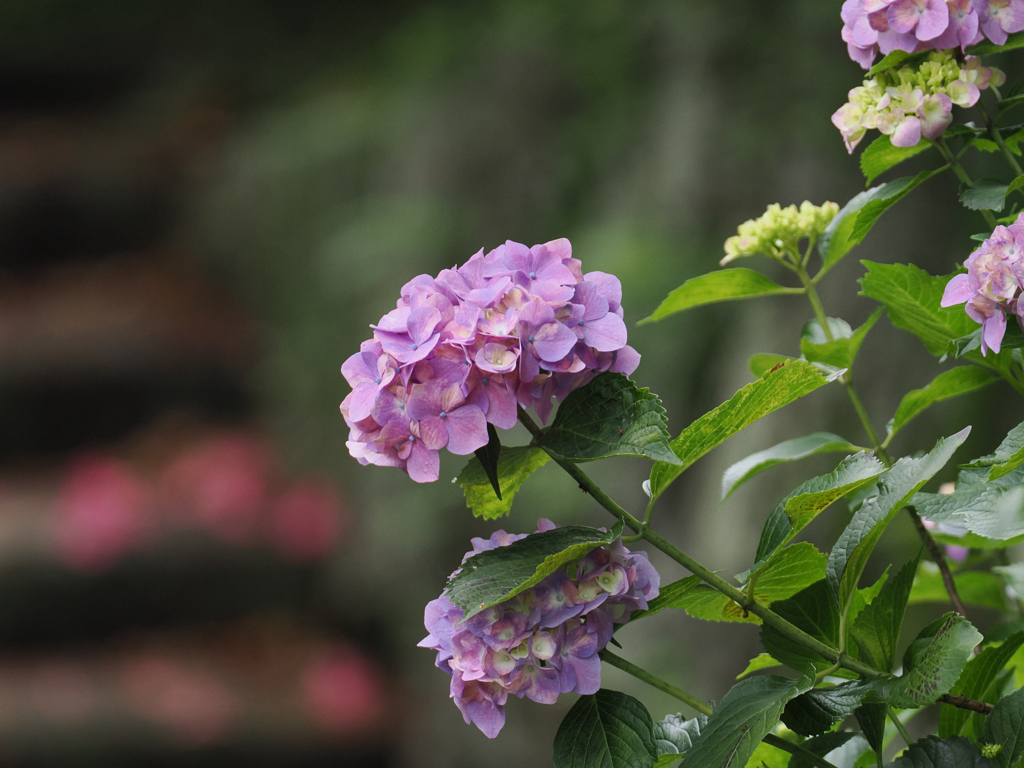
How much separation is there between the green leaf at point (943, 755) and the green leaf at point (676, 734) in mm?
66

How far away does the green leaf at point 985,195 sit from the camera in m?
0.30

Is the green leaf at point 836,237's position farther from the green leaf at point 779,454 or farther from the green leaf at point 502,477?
the green leaf at point 502,477

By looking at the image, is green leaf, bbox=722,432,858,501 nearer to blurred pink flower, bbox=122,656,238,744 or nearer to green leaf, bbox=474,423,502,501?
green leaf, bbox=474,423,502,501

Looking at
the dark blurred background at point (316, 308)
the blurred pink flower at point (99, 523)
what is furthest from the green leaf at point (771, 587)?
the blurred pink flower at point (99, 523)

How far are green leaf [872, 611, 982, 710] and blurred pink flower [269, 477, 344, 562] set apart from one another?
197 cm

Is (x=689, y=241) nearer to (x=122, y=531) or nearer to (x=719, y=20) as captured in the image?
(x=719, y=20)

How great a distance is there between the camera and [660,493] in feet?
0.93

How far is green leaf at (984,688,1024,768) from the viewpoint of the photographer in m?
0.26

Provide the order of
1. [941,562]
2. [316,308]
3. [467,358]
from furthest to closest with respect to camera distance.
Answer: [316,308] < [941,562] < [467,358]

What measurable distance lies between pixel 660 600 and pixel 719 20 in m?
1.39

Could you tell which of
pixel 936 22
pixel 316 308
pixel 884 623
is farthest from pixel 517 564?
pixel 316 308

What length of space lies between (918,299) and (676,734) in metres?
0.20


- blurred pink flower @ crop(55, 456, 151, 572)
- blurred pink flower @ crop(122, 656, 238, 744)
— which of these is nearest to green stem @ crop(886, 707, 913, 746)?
blurred pink flower @ crop(122, 656, 238, 744)

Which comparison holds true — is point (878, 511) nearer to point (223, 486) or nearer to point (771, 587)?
point (771, 587)
